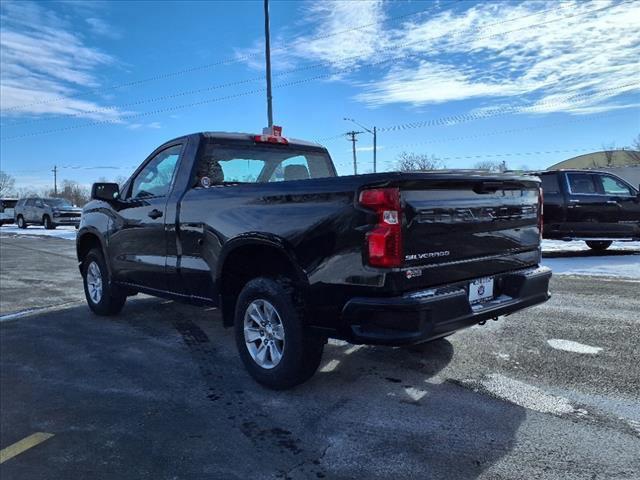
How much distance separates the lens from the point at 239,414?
3.66m

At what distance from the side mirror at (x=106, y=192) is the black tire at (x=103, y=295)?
2.62 feet

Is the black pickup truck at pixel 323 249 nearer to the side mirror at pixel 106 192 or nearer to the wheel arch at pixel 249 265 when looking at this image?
the wheel arch at pixel 249 265

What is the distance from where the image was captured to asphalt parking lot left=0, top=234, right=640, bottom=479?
9.73 ft

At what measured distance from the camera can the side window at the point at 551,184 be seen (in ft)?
A: 39.8

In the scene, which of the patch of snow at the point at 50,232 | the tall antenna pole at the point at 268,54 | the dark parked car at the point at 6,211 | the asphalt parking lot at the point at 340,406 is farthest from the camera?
the dark parked car at the point at 6,211

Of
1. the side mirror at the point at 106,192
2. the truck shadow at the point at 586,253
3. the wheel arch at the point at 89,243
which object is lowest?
the truck shadow at the point at 586,253

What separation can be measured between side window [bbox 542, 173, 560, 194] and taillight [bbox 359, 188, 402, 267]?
10.1 metres

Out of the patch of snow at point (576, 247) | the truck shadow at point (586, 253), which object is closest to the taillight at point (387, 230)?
the truck shadow at point (586, 253)

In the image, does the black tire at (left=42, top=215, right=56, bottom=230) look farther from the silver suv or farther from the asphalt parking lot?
the asphalt parking lot

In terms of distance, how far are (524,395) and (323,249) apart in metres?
1.75

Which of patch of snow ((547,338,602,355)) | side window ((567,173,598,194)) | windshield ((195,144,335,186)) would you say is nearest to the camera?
patch of snow ((547,338,602,355))

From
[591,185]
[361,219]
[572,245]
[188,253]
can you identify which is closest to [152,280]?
[188,253]

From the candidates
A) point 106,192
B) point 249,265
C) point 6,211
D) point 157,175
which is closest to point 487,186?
point 249,265

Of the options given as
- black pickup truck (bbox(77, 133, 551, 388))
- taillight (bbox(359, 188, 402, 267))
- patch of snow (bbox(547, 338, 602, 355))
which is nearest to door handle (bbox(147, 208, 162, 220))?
black pickup truck (bbox(77, 133, 551, 388))
